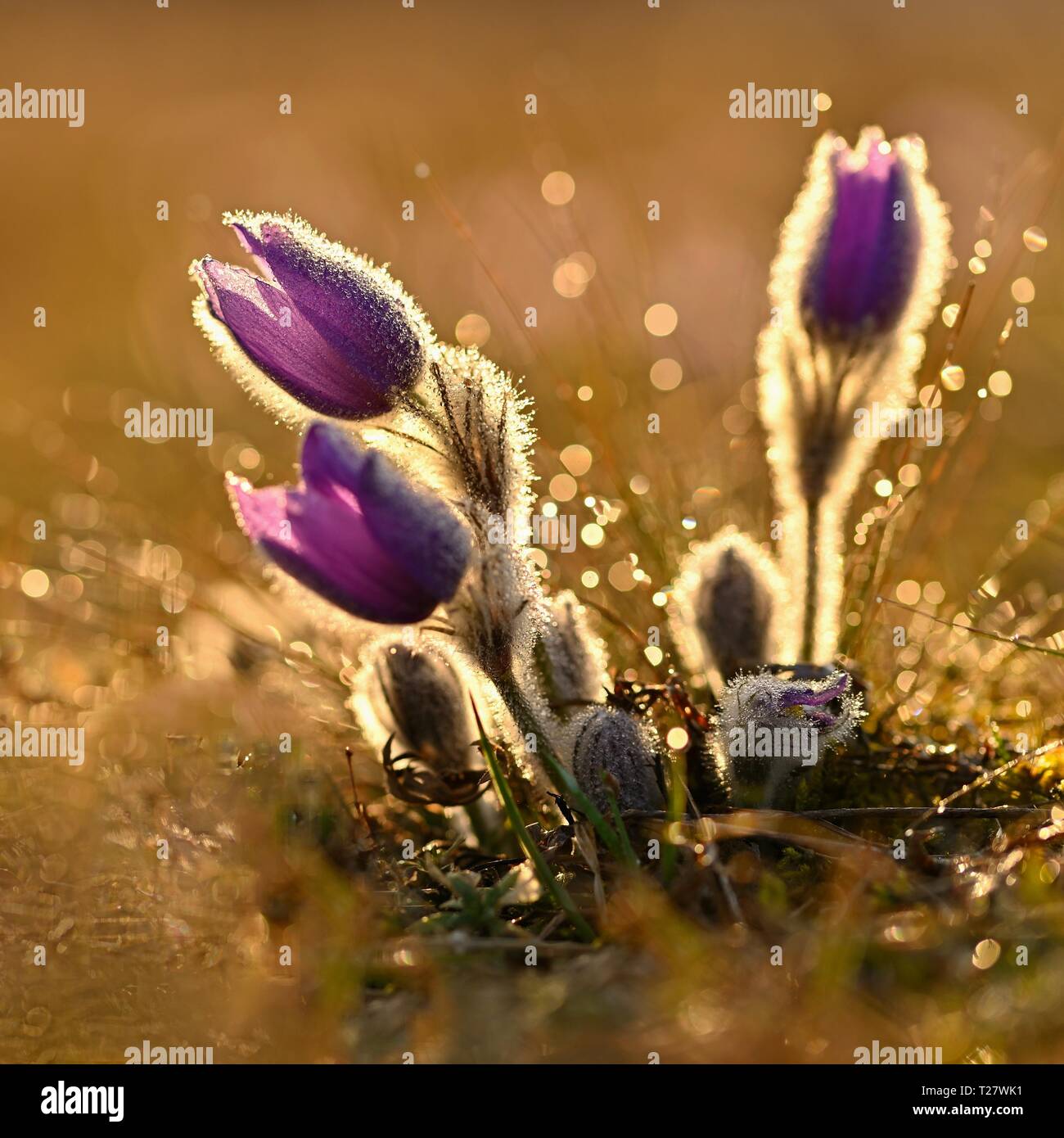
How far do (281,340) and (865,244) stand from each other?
1.00 meters

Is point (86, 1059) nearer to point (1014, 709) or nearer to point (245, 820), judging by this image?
point (245, 820)

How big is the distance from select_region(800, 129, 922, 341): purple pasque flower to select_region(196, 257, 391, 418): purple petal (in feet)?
2.63

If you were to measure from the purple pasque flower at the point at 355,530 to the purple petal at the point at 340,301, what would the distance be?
0.92 feet

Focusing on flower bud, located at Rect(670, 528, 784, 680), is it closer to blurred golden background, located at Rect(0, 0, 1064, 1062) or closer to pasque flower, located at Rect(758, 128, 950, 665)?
pasque flower, located at Rect(758, 128, 950, 665)

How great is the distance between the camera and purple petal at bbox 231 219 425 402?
2.00 meters

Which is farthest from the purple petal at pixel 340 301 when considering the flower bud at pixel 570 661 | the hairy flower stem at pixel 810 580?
the hairy flower stem at pixel 810 580

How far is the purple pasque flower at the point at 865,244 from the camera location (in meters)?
2.16

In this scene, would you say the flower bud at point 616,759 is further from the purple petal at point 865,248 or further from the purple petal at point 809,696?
the purple petal at point 865,248

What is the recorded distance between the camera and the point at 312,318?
2.01 m

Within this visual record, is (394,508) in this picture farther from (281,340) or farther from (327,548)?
(281,340)

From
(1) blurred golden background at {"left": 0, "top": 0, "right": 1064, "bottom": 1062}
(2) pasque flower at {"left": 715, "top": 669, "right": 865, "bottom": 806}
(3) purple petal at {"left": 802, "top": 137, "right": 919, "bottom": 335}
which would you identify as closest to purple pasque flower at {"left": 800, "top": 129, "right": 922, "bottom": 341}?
(3) purple petal at {"left": 802, "top": 137, "right": 919, "bottom": 335}

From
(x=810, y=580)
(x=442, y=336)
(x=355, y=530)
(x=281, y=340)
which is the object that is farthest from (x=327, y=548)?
(x=442, y=336)
